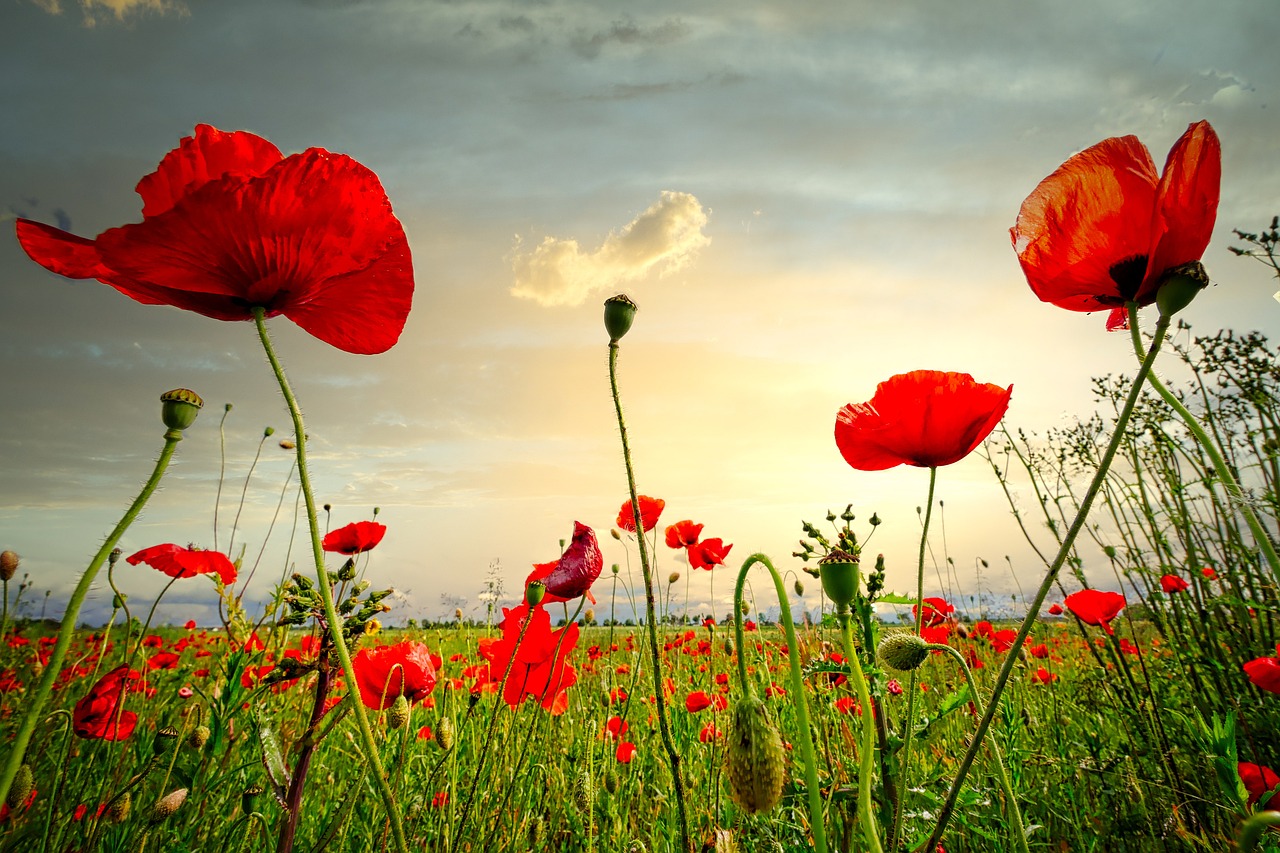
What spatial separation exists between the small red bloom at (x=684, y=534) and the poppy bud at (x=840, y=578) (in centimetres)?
247

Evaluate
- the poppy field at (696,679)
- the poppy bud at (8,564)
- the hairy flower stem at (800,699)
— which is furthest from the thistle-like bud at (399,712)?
the hairy flower stem at (800,699)

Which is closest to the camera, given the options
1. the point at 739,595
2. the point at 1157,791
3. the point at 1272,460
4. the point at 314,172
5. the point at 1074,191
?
the point at 739,595

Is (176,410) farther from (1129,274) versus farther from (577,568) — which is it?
(1129,274)

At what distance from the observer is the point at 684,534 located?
3.36 metres

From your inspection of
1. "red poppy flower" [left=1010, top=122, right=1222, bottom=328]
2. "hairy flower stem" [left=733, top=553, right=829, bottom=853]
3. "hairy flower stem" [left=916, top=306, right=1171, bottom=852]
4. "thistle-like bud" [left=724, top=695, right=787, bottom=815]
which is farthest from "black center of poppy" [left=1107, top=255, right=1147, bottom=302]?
"thistle-like bud" [left=724, top=695, right=787, bottom=815]

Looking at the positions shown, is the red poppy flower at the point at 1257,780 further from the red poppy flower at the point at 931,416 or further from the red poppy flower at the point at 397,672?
the red poppy flower at the point at 397,672

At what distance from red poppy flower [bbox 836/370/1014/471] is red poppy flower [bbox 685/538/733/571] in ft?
6.24

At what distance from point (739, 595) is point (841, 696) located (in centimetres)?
241

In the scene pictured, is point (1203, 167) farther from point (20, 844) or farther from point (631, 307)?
point (20, 844)

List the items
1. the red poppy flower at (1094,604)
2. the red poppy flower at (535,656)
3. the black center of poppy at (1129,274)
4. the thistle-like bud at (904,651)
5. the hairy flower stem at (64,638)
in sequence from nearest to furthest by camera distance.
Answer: the hairy flower stem at (64,638), the black center of poppy at (1129,274), the thistle-like bud at (904,651), the red poppy flower at (535,656), the red poppy flower at (1094,604)

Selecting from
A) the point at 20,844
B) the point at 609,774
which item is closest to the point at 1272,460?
the point at 609,774

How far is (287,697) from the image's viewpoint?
3143 mm

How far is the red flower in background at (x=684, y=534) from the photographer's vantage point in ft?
11.0

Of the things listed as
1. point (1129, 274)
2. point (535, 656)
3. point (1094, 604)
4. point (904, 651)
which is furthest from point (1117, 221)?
point (1094, 604)
